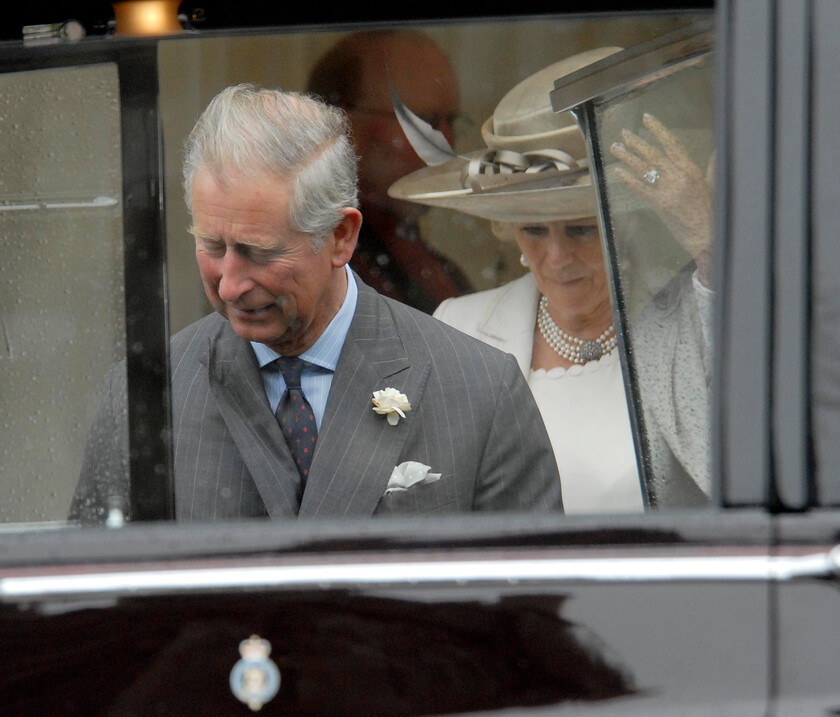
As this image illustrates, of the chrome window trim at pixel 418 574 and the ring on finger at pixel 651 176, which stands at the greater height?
the ring on finger at pixel 651 176

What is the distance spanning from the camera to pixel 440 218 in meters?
2.17

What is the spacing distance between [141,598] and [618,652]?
1.94 ft

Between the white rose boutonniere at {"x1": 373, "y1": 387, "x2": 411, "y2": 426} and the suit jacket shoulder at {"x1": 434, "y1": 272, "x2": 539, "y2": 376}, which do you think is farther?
the suit jacket shoulder at {"x1": 434, "y1": 272, "x2": 539, "y2": 376}

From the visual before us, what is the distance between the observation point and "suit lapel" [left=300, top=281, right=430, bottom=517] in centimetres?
186

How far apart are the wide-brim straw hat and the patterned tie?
42cm

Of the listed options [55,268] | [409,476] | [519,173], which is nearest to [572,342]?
[519,173]

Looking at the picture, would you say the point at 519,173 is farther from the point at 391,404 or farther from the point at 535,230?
the point at 391,404

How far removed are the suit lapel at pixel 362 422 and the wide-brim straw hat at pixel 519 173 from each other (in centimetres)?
26

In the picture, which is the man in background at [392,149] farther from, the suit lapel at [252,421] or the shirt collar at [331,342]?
the suit lapel at [252,421]

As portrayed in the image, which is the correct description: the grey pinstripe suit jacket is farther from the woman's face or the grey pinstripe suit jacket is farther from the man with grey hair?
the woman's face

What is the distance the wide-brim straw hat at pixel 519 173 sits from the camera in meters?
2.13

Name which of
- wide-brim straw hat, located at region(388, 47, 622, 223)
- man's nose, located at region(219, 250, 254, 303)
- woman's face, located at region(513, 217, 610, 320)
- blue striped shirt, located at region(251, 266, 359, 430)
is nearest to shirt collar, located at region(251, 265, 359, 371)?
blue striped shirt, located at region(251, 266, 359, 430)

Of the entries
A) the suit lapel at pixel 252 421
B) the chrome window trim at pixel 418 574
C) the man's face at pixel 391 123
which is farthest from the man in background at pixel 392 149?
the chrome window trim at pixel 418 574

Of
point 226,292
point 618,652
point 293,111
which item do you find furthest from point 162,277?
point 618,652
